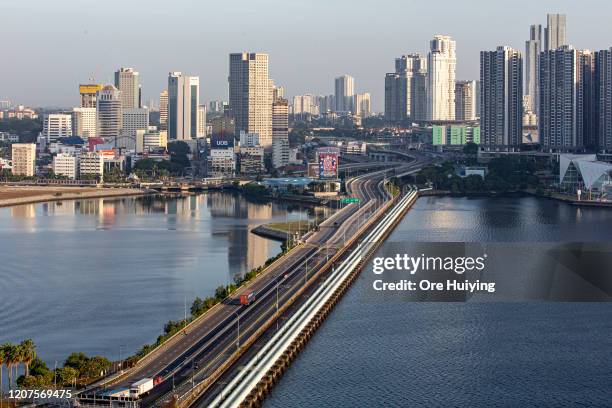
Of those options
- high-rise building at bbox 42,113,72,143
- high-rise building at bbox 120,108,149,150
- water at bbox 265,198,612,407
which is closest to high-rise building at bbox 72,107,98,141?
high-rise building at bbox 42,113,72,143

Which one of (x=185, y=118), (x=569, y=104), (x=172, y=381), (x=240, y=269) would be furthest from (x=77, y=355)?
(x=185, y=118)

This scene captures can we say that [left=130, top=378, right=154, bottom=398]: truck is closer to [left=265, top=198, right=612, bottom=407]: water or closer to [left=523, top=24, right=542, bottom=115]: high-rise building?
[left=265, top=198, right=612, bottom=407]: water

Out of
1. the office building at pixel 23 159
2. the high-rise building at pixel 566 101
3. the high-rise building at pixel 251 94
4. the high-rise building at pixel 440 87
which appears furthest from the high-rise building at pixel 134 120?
the high-rise building at pixel 440 87

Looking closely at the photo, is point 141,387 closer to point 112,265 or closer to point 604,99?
point 112,265

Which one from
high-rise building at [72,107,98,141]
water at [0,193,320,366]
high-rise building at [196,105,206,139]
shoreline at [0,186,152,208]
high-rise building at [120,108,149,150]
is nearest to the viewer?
water at [0,193,320,366]

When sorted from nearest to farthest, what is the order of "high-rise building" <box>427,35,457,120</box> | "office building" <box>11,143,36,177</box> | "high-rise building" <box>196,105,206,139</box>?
"office building" <box>11,143,36,177</box>, "high-rise building" <box>196,105,206,139</box>, "high-rise building" <box>427,35,457,120</box>

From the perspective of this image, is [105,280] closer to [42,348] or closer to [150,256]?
[150,256]

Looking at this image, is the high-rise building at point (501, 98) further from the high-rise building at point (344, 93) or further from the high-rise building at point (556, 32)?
the high-rise building at point (344, 93)
